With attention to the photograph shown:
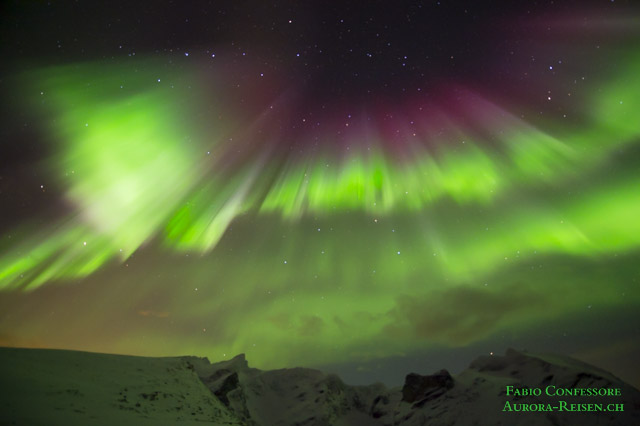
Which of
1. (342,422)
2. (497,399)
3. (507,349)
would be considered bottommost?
(342,422)

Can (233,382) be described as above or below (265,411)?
above

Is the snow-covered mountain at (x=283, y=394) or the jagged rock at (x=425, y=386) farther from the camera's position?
the jagged rock at (x=425, y=386)

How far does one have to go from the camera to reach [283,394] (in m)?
119

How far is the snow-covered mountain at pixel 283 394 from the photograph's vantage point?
21859mm

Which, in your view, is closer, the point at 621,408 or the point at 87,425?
the point at 87,425

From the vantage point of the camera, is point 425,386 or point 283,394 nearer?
point 425,386

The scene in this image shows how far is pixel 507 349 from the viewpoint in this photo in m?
113

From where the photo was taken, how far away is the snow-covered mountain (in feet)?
71.7

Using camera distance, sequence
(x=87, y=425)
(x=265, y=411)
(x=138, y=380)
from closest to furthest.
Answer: (x=87, y=425), (x=138, y=380), (x=265, y=411)

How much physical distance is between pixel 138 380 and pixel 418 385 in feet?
347

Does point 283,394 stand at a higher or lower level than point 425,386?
lower

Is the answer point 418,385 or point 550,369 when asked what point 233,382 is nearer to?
point 418,385

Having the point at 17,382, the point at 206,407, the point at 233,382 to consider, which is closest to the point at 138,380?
the point at 206,407

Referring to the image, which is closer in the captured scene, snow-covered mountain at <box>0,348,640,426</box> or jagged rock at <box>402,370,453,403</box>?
snow-covered mountain at <box>0,348,640,426</box>
